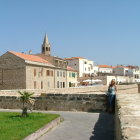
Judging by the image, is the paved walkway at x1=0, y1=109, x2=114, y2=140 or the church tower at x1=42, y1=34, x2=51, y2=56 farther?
the church tower at x1=42, y1=34, x2=51, y2=56

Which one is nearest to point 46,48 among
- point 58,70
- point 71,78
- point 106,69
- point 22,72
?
point 71,78

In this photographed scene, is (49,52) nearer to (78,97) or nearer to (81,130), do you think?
(78,97)

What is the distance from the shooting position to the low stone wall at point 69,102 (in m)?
12.9

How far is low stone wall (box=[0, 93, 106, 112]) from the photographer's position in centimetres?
1294

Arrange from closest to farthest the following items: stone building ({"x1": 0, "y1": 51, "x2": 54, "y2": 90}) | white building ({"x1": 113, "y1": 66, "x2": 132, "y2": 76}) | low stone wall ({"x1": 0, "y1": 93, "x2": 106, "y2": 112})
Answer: low stone wall ({"x1": 0, "y1": 93, "x2": 106, "y2": 112}), stone building ({"x1": 0, "y1": 51, "x2": 54, "y2": 90}), white building ({"x1": 113, "y1": 66, "x2": 132, "y2": 76})

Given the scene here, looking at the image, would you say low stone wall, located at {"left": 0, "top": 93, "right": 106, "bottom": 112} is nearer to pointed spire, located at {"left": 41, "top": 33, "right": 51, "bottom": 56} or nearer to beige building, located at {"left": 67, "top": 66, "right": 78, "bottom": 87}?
beige building, located at {"left": 67, "top": 66, "right": 78, "bottom": 87}

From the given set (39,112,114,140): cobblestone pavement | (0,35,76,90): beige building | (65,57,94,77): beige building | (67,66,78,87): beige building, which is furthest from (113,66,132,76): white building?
(39,112,114,140): cobblestone pavement

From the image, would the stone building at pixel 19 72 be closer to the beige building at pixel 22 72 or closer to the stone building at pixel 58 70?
the beige building at pixel 22 72

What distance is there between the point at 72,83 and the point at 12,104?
58325 millimetres

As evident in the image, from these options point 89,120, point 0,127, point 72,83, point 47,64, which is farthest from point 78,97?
point 72,83

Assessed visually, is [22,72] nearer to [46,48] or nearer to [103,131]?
[46,48]

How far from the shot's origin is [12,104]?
46.8 ft

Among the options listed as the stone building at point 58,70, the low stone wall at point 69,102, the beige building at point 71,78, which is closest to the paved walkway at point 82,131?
the low stone wall at point 69,102

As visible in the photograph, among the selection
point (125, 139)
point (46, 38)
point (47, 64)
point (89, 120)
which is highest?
point (46, 38)
